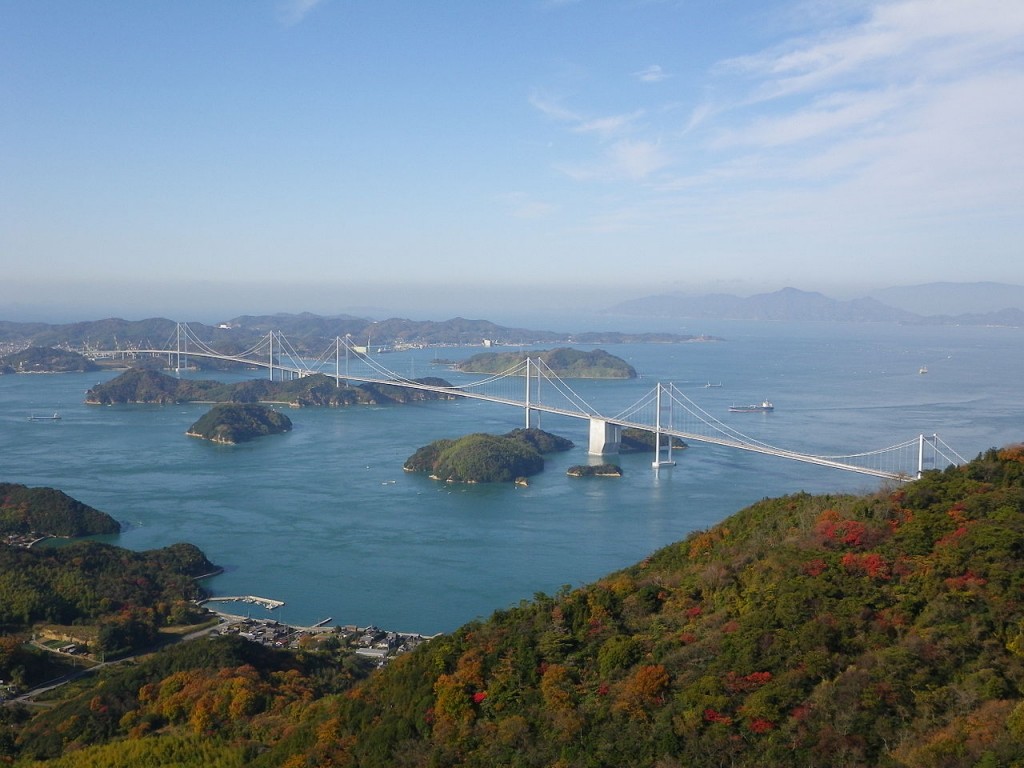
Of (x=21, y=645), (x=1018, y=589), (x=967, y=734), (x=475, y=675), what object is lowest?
(x=21, y=645)

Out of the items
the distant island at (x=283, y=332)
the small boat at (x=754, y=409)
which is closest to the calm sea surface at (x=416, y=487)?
the small boat at (x=754, y=409)

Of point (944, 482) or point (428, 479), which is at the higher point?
point (944, 482)

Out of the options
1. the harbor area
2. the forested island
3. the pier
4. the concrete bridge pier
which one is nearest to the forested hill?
the harbor area

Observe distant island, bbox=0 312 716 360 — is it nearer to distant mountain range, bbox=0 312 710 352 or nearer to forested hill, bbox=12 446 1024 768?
distant mountain range, bbox=0 312 710 352

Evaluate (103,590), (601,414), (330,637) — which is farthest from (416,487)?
(601,414)

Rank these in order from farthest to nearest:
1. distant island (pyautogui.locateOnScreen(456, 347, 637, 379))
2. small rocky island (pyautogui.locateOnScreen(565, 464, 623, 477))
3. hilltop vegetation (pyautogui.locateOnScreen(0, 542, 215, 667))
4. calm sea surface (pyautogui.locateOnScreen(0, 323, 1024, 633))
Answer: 1. distant island (pyautogui.locateOnScreen(456, 347, 637, 379))
2. small rocky island (pyautogui.locateOnScreen(565, 464, 623, 477))
3. calm sea surface (pyautogui.locateOnScreen(0, 323, 1024, 633))
4. hilltop vegetation (pyautogui.locateOnScreen(0, 542, 215, 667))

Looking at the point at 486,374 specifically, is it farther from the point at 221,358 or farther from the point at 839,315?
the point at 839,315

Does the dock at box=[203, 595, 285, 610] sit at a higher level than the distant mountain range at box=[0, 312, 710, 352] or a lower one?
lower

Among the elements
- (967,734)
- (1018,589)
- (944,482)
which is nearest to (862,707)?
(967,734)
